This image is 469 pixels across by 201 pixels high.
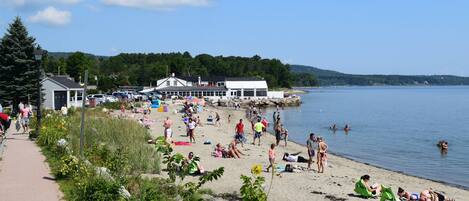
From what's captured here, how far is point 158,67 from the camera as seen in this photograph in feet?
406

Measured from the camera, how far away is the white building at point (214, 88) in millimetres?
91500

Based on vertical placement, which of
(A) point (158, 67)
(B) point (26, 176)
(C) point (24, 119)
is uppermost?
(A) point (158, 67)

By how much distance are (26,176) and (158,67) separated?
111 m

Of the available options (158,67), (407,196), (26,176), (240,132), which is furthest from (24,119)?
(158,67)

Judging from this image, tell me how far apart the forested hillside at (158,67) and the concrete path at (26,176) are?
75.4 m

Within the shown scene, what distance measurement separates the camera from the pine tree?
39219mm

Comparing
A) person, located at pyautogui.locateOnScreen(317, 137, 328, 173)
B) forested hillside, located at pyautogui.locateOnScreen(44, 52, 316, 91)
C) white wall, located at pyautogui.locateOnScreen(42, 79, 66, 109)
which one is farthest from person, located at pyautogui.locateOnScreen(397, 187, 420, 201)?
forested hillside, located at pyautogui.locateOnScreen(44, 52, 316, 91)

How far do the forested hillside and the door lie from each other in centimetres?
4625

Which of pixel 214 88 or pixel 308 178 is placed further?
pixel 214 88

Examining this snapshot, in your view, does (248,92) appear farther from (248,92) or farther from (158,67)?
(158,67)

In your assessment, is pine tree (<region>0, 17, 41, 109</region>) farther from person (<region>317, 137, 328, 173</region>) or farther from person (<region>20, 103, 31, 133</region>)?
person (<region>317, 137, 328, 173</region>)

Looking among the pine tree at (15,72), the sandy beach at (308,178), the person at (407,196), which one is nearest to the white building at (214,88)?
the pine tree at (15,72)

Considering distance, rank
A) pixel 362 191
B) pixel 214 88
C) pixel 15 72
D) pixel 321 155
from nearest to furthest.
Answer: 1. pixel 362 191
2. pixel 321 155
3. pixel 15 72
4. pixel 214 88

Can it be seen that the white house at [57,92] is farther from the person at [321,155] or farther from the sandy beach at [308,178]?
the person at [321,155]
